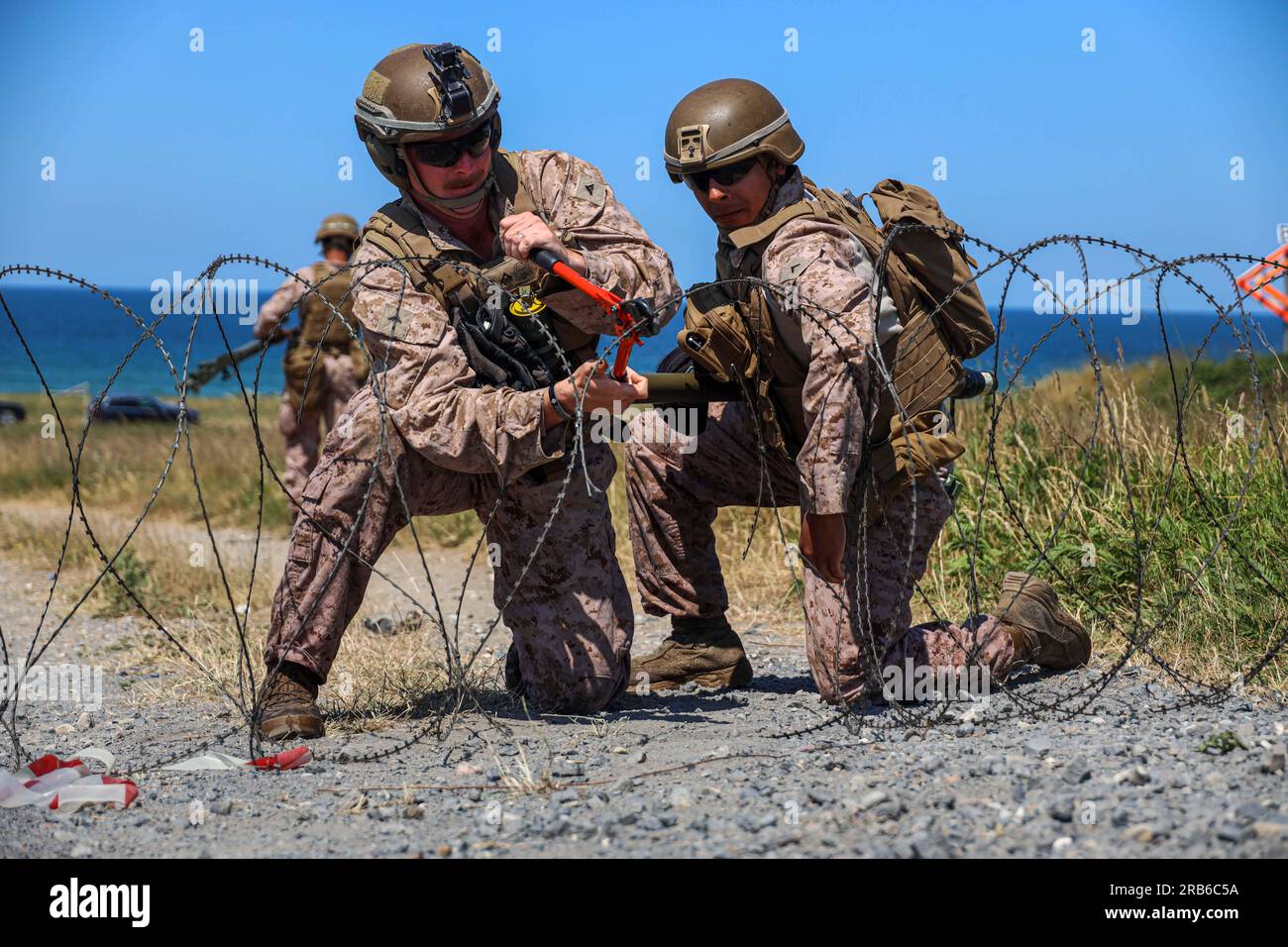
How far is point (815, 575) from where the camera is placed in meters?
4.71

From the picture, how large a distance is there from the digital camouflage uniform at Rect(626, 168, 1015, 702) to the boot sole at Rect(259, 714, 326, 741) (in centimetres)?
142

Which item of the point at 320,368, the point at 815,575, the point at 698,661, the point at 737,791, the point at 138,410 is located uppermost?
the point at 138,410

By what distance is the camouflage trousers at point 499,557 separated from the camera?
452 centimetres

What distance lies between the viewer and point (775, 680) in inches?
219

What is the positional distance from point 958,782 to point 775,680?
197 cm

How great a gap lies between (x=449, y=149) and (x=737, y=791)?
2.23 m

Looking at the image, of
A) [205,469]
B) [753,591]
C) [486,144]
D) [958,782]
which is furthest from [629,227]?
[205,469]

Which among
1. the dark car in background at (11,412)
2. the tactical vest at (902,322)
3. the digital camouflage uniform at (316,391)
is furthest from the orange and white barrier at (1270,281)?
the dark car in background at (11,412)

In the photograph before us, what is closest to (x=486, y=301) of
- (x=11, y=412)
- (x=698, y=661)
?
(x=698, y=661)

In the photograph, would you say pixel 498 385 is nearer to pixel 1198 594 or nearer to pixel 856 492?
pixel 856 492

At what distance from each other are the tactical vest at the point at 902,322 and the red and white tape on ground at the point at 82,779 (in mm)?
1814

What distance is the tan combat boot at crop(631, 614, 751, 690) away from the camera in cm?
536

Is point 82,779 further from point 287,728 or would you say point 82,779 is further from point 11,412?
point 11,412

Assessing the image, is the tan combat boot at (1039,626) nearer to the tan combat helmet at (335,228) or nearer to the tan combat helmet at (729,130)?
the tan combat helmet at (729,130)
